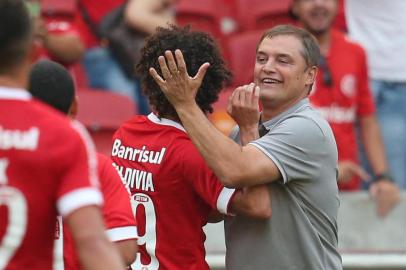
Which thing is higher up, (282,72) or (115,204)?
(282,72)

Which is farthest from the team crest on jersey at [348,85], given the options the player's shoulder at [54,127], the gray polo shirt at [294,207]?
the player's shoulder at [54,127]

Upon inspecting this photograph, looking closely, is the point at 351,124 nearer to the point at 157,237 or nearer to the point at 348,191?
the point at 348,191

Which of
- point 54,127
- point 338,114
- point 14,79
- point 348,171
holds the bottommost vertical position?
point 348,171

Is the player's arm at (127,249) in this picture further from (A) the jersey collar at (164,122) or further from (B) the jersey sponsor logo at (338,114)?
(B) the jersey sponsor logo at (338,114)

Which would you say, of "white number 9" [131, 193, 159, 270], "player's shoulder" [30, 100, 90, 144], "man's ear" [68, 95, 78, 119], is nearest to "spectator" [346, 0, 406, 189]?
"white number 9" [131, 193, 159, 270]

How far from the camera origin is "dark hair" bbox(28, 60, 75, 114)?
4.11 meters

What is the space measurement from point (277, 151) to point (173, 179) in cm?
40

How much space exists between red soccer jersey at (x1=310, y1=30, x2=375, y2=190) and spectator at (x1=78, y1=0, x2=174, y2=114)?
115 centimetres

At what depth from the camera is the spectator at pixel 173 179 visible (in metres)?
4.29

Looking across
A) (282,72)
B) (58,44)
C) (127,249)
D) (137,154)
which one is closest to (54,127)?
(127,249)

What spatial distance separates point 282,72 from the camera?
179 inches

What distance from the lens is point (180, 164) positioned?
4.33 meters

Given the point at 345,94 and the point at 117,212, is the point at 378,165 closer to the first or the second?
the point at 345,94

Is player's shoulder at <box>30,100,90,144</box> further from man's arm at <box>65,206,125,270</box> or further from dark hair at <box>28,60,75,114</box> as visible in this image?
dark hair at <box>28,60,75,114</box>
